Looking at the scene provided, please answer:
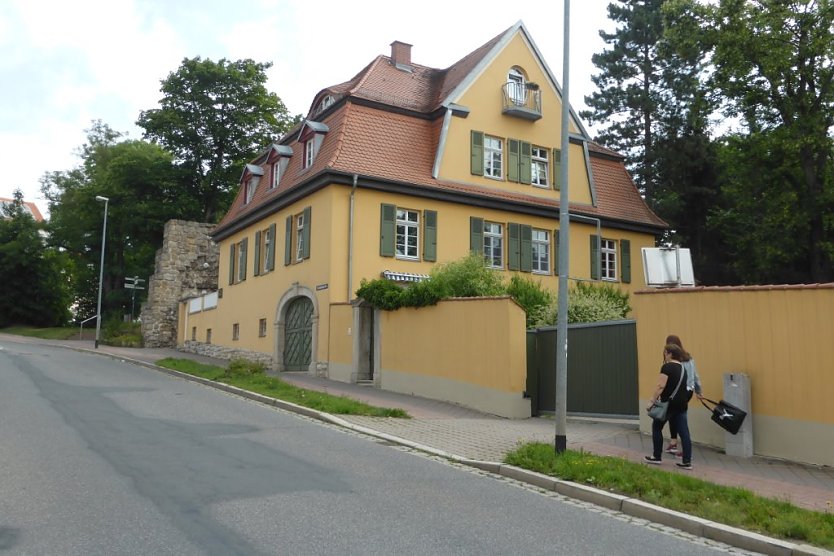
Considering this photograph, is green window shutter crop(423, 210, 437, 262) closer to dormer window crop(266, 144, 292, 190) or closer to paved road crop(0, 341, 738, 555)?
dormer window crop(266, 144, 292, 190)

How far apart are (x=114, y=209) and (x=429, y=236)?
2895cm

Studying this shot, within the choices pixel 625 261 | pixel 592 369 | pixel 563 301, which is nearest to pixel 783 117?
pixel 625 261

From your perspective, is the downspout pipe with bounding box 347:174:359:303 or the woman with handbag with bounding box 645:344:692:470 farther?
the downspout pipe with bounding box 347:174:359:303

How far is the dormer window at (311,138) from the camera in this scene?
84.6ft

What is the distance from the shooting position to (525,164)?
1100 inches

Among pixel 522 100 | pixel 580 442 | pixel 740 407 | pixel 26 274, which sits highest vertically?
pixel 522 100

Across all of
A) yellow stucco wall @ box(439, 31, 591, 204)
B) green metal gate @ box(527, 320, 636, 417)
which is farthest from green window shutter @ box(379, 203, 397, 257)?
green metal gate @ box(527, 320, 636, 417)

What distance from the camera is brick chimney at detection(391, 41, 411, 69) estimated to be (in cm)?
A: 2972

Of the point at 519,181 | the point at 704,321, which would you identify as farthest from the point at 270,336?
the point at 704,321

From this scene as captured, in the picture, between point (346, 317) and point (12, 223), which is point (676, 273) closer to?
point (346, 317)

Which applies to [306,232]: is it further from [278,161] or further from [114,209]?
[114,209]

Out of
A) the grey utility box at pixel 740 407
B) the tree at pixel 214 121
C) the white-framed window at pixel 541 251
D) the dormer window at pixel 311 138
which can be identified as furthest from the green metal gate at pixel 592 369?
the tree at pixel 214 121

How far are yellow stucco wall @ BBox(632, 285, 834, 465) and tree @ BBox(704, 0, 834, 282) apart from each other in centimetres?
1783

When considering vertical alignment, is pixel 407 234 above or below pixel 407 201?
below
